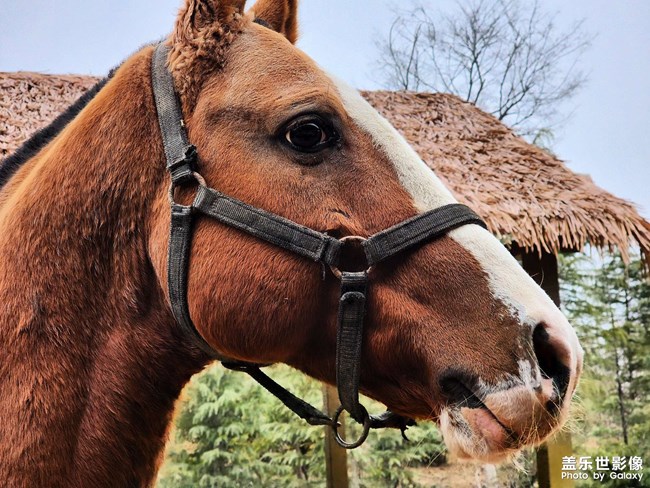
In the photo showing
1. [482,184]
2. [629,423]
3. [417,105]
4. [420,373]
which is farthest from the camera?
[629,423]

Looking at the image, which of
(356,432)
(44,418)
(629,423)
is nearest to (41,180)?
(44,418)

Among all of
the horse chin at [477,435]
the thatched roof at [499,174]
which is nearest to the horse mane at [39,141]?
the horse chin at [477,435]

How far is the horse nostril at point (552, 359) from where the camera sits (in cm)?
135

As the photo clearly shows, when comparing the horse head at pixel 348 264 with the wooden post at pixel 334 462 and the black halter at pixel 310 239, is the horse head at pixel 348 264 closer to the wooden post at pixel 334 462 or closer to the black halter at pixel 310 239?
the black halter at pixel 310 239

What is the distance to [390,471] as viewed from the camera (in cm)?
767

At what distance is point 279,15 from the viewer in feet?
6.84

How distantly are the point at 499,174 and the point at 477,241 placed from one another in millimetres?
5079

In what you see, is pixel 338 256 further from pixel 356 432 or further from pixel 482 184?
pixel 356 432

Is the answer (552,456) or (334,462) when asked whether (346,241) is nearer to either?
(334,462)

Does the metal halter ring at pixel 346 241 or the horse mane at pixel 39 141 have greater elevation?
the horse mane at pixel 39 141

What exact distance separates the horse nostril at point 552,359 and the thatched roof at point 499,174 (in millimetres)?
4131

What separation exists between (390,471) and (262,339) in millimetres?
6844

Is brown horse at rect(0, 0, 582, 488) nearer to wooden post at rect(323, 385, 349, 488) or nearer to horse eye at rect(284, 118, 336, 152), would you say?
horse eye at rect(284, 118, 336, 152)

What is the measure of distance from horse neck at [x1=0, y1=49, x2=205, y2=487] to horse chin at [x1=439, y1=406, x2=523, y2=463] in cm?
81
